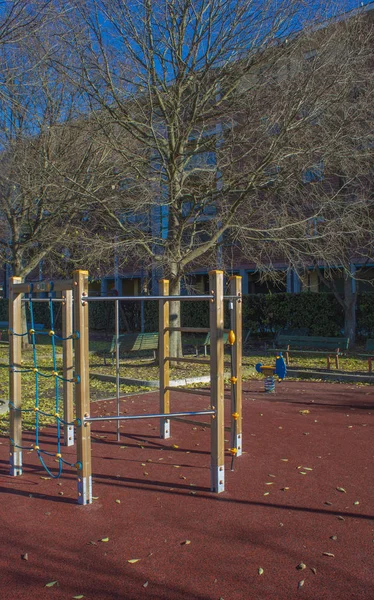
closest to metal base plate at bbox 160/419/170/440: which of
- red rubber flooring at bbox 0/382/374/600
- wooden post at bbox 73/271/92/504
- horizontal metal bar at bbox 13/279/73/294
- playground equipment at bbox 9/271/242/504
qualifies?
playground equipment at bbox 9/271/242/504

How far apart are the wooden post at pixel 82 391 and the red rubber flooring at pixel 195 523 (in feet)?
0.70

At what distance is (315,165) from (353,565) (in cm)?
1131

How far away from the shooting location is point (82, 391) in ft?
17.9

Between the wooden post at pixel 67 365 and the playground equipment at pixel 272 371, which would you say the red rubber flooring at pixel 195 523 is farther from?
the playground equipment at pixel 272 371

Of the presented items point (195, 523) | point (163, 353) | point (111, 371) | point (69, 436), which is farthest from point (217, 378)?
point (111, 371)

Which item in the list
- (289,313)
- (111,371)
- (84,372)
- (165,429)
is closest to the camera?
(84,372)

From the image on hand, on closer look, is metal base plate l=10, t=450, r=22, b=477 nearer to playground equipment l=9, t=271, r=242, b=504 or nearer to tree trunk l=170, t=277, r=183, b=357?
playground equipment l=9, t=271, r=242, b=504

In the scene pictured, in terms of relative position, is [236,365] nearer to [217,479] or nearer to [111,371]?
[217,479]

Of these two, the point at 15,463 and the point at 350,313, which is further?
the point at 350,313

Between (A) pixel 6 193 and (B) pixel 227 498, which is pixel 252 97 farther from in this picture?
(B) pixel 227 498

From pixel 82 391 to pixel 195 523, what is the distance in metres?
1.57

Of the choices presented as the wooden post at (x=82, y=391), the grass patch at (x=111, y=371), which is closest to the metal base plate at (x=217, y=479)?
the wooden post at (x=82, y=391)

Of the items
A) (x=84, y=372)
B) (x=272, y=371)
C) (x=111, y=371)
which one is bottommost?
(x=111, y=371)

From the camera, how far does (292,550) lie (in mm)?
4332
